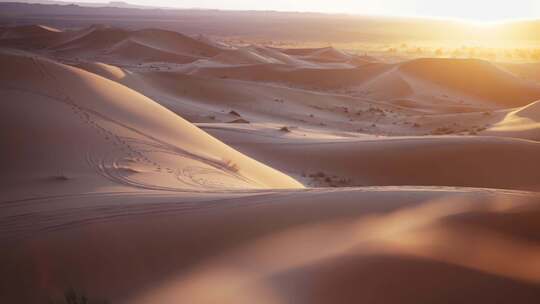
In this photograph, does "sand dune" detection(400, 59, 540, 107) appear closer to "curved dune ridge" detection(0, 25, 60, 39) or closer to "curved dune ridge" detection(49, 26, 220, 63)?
"curved dune ridge" detection(49, 26, 220, 63)

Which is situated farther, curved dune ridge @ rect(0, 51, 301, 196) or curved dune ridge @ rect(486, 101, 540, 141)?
curved dune ridge @ rect(486, 101, 540, 141)

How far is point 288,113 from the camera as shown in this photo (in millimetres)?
17031

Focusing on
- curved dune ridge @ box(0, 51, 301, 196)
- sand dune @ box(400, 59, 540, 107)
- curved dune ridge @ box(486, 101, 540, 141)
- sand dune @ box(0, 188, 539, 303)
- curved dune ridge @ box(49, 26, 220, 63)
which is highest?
curved dune ridge @ box(49, 26, 220, 63)

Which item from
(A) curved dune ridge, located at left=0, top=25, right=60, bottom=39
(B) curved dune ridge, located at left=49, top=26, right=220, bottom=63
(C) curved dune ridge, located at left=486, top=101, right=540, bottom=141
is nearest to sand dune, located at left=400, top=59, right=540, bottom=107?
(C) curved dune ridge, located at left=486, top=101, right=540, bottom=141

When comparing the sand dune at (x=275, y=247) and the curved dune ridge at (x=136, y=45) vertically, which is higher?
the curved dune ridge at (x=136, y=45)

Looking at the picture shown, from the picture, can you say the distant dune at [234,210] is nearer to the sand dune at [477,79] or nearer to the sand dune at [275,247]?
the sand dune at [275,247]

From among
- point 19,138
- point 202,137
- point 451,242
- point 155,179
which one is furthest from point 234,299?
point 202,137

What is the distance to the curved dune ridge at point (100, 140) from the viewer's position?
502 cm

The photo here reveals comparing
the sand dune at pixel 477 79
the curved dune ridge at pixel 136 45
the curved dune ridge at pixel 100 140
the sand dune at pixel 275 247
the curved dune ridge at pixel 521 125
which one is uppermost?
the curved dune ridge at pixel 136 45

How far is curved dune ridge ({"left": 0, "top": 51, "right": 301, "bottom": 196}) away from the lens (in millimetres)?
5016

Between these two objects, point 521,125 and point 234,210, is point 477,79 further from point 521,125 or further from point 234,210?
point 234,210

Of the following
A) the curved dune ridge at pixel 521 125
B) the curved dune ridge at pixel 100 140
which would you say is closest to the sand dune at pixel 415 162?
the curved dune ridge at pixel 100 140

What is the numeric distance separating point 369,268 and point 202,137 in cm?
543

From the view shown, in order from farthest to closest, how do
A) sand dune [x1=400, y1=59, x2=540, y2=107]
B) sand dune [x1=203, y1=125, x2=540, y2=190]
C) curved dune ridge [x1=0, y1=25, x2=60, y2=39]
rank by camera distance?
curved dune ridge [x1=0, y1=25, x2=60, y2=39] → sand dune [x1=400, y1=59, x2=540, y2=107] → sand dune [x1=203, y1=125, x2=540, y2=190]
